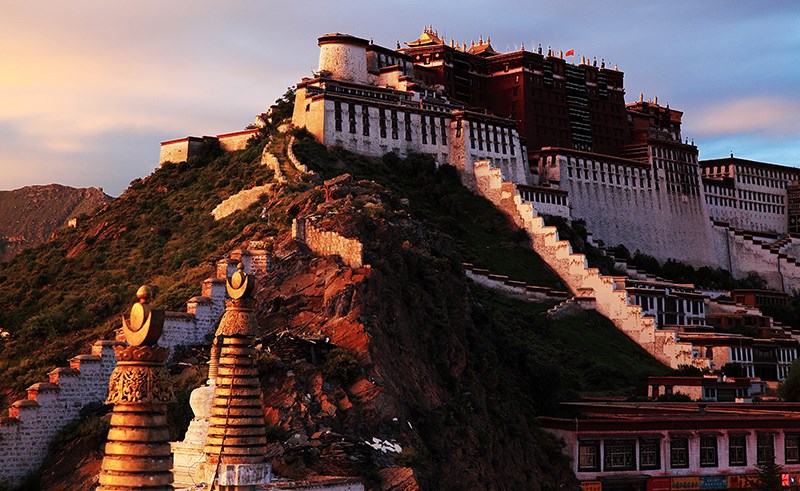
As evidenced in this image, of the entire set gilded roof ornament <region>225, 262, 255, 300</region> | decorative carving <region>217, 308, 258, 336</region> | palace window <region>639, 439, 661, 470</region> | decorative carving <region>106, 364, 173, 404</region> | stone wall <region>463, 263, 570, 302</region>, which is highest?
stone wall <region>463, 263, 570, 302</region>

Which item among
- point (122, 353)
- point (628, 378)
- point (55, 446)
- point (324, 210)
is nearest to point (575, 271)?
point (628, 378)

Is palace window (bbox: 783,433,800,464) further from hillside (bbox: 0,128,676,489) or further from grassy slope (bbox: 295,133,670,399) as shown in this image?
grassy slope (bbox: 295,133,670,399)

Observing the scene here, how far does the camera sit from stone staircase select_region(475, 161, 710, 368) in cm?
8144

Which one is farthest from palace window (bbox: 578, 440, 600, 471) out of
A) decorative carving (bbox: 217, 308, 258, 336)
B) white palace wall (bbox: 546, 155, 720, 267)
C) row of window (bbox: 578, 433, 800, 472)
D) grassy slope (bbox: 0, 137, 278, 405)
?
white palace wall (bbox: 546, 155, 720, 267)

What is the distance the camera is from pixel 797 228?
126 m

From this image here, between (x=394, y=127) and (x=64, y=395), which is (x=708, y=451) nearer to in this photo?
(x=64, y=395)

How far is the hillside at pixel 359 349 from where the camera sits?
35.6 m

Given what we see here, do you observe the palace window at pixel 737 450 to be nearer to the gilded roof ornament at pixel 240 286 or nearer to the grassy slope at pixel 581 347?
the grassy slope at pixel 581 347

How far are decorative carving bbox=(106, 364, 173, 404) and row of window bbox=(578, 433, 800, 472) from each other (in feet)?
112

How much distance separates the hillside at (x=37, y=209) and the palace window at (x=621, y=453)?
69.3 meters

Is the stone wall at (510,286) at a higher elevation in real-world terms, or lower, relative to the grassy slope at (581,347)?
higher

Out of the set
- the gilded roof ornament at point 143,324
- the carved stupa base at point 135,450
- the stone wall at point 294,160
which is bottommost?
the carved stupa base at point 135,450

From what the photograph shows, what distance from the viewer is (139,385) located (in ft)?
43.8

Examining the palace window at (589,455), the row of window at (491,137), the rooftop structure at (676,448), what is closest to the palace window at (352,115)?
the row of window at (491,137)
